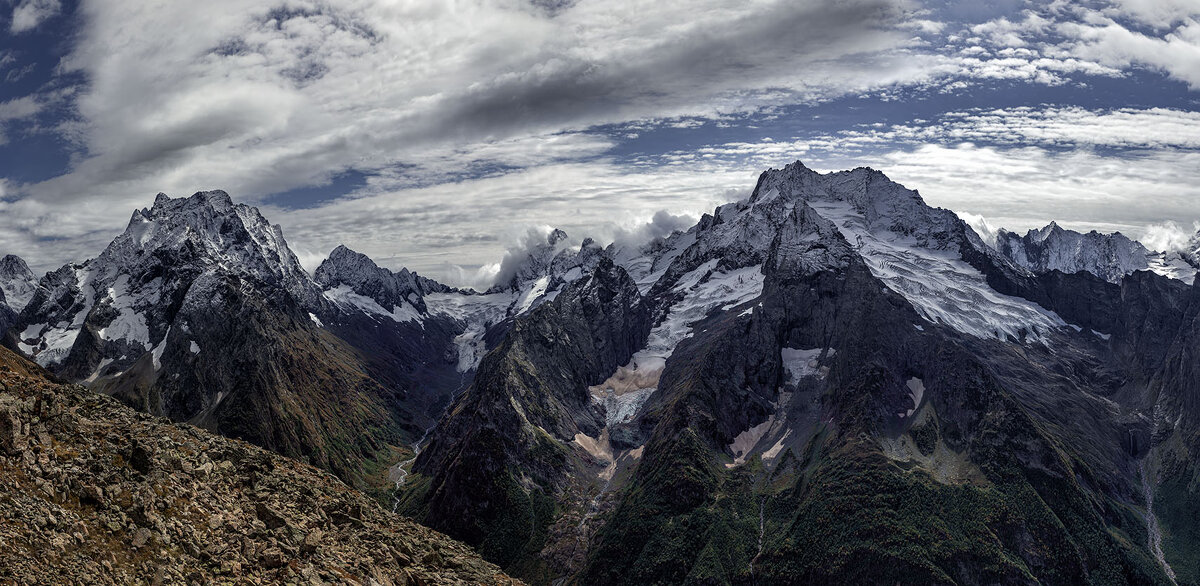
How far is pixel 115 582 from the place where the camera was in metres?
57.8

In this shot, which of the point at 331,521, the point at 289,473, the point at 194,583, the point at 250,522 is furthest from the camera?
the point at 289,473

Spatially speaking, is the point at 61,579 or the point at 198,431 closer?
the point at 61,579

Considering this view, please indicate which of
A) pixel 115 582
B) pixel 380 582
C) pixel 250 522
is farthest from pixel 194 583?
pixel 380 582

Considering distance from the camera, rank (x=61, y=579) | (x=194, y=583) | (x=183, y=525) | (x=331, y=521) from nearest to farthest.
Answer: (x=61, y=579)
(x=194, y=583)
(x=183, y=525)
(x=331, y=521)

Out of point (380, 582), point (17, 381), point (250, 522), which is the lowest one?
point (380, 582)

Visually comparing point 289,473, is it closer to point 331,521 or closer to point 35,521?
point 331,521

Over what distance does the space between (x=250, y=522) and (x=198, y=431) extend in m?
28.5

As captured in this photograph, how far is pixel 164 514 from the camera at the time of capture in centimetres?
6762

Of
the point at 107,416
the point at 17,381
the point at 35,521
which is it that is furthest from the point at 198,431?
the point at 35,521

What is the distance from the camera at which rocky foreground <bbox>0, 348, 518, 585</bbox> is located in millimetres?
59250

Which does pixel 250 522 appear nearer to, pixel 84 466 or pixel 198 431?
pixel 84 466

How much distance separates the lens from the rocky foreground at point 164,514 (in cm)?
5925

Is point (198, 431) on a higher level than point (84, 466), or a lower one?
lower

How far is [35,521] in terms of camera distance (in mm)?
58594
